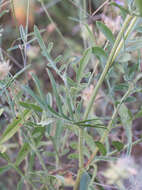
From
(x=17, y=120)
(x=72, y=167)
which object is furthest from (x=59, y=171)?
(x=17, y=120)

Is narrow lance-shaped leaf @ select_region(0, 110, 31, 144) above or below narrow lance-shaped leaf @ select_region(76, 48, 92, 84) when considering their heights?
below

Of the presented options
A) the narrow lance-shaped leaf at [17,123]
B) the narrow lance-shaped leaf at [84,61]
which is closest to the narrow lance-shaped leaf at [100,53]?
the narrow lance-shaped leaf at [84,61]

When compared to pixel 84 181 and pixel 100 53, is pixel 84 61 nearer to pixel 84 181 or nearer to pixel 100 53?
pixel 100 53

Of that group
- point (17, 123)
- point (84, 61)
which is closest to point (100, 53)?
point (84, 61)

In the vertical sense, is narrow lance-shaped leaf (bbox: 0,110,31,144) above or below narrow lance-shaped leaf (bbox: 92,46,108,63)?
below

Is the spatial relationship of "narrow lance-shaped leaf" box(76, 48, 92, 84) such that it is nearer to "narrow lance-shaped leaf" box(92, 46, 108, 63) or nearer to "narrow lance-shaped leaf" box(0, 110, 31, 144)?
"narrow lance-shaped leaf" box(92, 46, 108, 63)

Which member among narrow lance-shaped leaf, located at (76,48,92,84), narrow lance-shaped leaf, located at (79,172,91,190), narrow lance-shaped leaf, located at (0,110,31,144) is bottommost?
narrow lance-shaped leaf, located at (79,172,91,190)

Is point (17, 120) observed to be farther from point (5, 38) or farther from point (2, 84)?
point (5, 38)

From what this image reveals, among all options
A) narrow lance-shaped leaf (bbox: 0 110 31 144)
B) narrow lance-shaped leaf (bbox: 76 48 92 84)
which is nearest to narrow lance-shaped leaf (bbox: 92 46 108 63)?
narrow lance-shaped leaf (bbox: 76 48 92 84)

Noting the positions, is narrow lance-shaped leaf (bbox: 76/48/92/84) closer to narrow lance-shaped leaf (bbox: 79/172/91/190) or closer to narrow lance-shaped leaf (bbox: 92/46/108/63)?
narrow lance-shaped leaf (bbox: 92/46/108/63)

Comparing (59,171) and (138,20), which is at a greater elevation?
(138,20)

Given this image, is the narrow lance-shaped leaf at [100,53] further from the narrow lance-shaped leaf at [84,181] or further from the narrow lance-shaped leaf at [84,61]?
the narrow lance-shaped leaf at [84,181]
